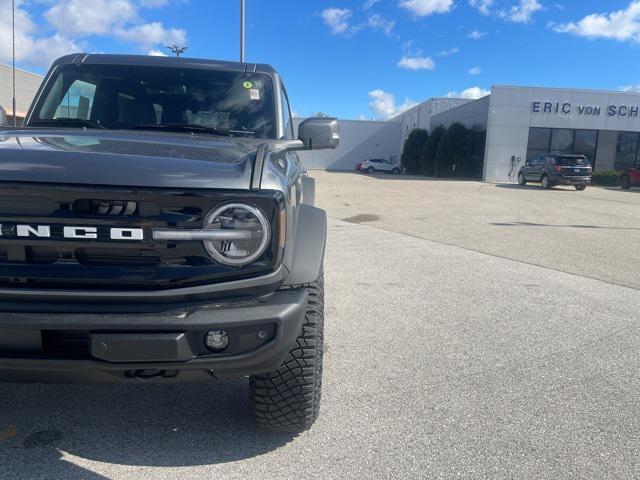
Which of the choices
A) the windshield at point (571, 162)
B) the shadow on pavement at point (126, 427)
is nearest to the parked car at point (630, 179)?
the windshield at point (571, 162)

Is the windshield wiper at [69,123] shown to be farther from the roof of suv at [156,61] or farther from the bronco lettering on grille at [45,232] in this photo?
the bronco lettering on grille at [45,232]

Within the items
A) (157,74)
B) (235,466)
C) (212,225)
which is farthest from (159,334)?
(157,74)

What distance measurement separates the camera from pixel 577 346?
409 centimetres

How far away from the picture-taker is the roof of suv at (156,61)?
11.9 feet

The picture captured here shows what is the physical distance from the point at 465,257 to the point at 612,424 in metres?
5.06

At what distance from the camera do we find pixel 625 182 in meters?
27.8

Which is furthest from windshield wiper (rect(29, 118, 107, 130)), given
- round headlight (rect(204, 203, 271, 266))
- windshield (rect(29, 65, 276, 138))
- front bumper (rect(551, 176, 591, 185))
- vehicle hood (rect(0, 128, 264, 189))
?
front bumper (rect(551, 176, 591, 185))

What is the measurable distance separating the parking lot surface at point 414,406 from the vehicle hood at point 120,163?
4.36 feet

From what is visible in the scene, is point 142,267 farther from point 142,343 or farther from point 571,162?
point 571,162

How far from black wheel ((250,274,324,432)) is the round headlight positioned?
1.20ft

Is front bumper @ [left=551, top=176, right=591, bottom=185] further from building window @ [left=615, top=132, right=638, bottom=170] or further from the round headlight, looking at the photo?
the round headlight

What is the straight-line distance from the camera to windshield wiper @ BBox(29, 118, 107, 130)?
324cm

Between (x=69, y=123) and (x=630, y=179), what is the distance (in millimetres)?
30323

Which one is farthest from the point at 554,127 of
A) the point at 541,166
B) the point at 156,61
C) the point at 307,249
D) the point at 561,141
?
the point at 307,249
